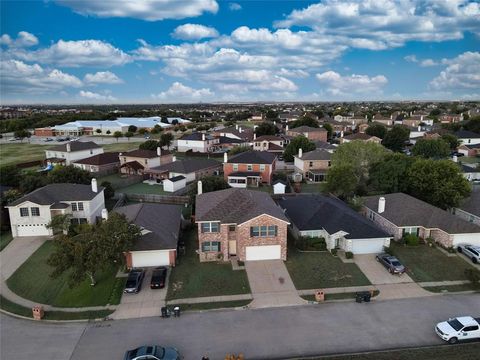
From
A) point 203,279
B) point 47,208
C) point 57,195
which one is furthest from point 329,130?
point 203,279

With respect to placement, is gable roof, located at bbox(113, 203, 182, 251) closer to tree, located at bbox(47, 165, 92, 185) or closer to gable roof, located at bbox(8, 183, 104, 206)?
gable roof, located at bbox(8, 183, 104, 206)

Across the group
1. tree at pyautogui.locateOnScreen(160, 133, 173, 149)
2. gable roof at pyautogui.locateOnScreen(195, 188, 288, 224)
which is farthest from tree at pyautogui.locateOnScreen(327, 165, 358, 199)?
tree at pyautogui.locateOnScreen(160, 133, 173, 149)

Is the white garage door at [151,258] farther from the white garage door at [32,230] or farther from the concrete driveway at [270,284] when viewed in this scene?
the white garage door at [32,230]

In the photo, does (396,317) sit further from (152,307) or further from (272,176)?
(272,176)

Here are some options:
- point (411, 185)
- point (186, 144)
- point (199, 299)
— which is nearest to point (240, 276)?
point (199, 299)

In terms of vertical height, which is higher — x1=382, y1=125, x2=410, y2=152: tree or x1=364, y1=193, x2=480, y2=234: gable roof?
x1=382, y1=125, x2=410, y2=152: tree

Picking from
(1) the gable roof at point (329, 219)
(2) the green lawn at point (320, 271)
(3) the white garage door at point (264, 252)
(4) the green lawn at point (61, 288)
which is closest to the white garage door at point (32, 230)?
(4) the green lawn at point (61, 288)
